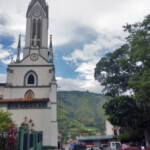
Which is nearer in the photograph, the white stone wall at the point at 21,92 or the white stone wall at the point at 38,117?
the white stone wall at the point at 38,117

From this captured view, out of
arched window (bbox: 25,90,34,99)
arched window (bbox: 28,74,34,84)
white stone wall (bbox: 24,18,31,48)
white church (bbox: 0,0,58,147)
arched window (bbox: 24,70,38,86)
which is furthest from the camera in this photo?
white stone wall (bbox: 24,18,31,48)

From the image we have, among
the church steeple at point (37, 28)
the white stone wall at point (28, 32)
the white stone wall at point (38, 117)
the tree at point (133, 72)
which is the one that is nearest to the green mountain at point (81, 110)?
the church steeple at point (37, 28)

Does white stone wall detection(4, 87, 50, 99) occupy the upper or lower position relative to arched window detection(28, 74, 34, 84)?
lower

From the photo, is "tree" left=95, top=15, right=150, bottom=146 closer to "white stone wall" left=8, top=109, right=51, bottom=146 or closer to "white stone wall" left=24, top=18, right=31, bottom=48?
"white stone wall" left=8, top=109, right=51, bottom=146

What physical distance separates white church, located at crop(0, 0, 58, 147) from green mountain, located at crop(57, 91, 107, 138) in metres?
55.4

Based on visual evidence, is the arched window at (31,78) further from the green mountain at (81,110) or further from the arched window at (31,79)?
the green mountain at (81,110)

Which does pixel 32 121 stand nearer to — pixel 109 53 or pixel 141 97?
pixel 109 53

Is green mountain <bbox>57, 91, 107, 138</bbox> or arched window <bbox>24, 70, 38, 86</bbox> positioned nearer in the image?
arched window <bbox>24, 70, 38, 86</bbox>

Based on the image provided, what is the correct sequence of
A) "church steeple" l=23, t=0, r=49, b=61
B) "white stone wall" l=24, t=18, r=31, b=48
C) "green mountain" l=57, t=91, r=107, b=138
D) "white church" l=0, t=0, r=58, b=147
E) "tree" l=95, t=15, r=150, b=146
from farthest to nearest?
"green mountain" l=57, t=91, r=107, b=138 → "white stone wall" l=24, t=18, r=31, b=48 → "church steeple" l=23, t=0, r=49, b=61 → "white church" l=0, t=0, r=58, b=147 → "tree" l=95, t=15, r=150, b=146

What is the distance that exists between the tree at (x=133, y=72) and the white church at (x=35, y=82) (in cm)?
876

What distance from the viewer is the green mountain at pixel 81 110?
317ft

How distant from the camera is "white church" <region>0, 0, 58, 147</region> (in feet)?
82.9

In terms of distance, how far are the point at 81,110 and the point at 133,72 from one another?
101m

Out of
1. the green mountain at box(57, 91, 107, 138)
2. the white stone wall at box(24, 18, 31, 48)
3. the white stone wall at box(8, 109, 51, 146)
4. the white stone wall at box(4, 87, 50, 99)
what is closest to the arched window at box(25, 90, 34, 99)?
the white stone wall at box(4, 87, 50, 99)
